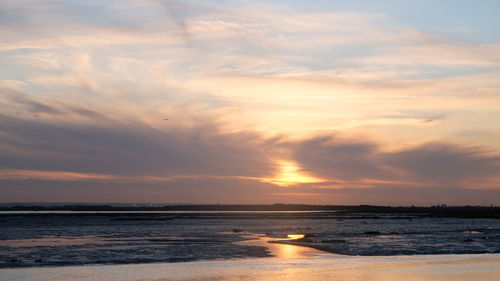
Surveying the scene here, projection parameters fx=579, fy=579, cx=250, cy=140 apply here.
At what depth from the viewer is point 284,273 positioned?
107 ft

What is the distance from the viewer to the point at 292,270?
33812 mm

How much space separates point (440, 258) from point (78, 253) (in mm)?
26701

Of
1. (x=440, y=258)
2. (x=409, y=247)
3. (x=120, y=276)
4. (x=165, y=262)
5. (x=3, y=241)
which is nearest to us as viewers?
(x=120, y=276)

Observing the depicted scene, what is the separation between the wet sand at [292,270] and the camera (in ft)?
102

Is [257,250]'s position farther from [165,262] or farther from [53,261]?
[53,261]

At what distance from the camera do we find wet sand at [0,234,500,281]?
102 ft

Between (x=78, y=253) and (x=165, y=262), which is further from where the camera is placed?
(x=78, y=253)

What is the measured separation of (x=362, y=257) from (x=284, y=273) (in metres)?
11.7

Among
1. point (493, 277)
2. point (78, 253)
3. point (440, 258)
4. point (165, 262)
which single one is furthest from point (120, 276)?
point (440, 258)

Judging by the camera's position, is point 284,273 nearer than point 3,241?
Result: Yes

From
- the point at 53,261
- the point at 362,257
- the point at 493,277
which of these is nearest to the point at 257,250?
the point at 362,257

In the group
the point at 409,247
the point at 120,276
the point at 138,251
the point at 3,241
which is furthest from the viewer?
the point at 3,241

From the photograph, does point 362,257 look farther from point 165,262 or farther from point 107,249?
point 107,249

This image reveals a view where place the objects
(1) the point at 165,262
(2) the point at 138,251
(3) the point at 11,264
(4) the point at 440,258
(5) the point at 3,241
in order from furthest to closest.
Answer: (5) the point at 3,241 < (2) the point at 138,251 < (4) the point at 440,258 < (1) the point at 165,262 < (3) the point at 11,264
